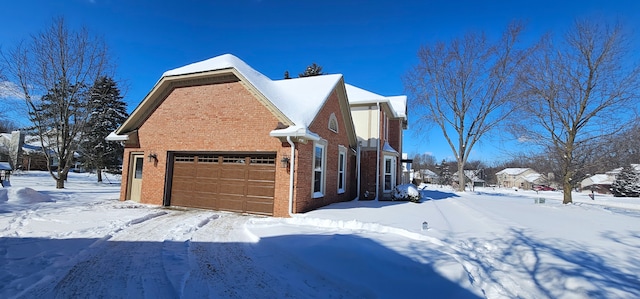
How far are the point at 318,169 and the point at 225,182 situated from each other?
11.0ft

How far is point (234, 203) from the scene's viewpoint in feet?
33.8

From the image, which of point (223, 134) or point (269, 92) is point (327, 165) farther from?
point (223, 134)

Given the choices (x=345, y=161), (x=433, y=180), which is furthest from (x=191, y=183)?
(x=433, y=180)

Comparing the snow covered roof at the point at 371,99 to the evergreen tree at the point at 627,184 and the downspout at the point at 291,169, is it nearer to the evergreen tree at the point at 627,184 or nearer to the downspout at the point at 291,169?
the downspout at the point at 291,169

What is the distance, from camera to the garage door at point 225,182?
10.0m

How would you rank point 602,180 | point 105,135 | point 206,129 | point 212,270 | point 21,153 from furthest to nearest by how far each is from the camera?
point 602,180 → point 21,153 → point 105,135 → point 206,129 → point 212,270

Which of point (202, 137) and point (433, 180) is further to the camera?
point (433, 180)

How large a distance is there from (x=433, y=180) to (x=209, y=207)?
70659 millimetres

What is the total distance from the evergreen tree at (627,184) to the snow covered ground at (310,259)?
3812cm

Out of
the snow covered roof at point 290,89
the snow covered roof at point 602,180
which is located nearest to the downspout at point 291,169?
the snow covered roof at point 290,89

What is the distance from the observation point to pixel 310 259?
5164 millimetres

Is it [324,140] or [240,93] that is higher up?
[240,93]

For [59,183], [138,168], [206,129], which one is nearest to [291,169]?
[206,129]

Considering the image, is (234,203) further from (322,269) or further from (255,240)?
(322,269)
